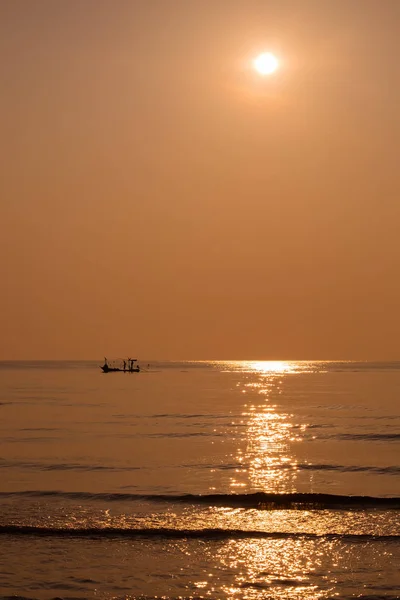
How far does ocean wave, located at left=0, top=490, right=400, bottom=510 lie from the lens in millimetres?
27750

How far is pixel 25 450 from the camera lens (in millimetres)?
43344

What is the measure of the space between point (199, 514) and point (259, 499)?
3.63 meters

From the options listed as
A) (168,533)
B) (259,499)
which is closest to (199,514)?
(168,533)

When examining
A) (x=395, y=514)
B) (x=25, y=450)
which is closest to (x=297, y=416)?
(x=25, y=450)

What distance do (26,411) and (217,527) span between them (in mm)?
52662

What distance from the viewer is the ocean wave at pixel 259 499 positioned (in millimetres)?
27750

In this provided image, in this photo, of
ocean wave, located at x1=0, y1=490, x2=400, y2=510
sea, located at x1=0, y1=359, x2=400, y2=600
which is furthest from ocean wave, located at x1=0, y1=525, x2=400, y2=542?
ocean wave, located at x1=0, y1=490, x2=400, y2=510

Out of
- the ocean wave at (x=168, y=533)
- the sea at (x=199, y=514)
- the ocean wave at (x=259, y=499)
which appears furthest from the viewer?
the ocean wave at (x=259, y=499)

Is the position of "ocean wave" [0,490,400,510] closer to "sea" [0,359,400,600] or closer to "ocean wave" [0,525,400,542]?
"sea" [0,359,400,600]

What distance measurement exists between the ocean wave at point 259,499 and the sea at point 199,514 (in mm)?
43

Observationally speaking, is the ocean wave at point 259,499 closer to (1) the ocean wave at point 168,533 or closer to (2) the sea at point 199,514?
(2) the sea at point 199,514

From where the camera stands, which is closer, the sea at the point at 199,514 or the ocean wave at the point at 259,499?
the sea at the point at 199,514

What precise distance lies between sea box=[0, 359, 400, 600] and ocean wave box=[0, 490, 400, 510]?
0.04m

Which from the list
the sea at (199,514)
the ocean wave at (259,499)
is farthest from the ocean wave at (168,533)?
the ocean wave at (259,499)
